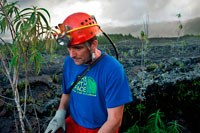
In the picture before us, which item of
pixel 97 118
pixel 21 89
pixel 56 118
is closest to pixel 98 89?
pixel 97 118

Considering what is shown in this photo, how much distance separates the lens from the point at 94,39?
1.46 metres

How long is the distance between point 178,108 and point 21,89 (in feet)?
8.81

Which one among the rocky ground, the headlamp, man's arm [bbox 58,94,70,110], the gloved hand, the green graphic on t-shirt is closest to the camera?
the headlamp

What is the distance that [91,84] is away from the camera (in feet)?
5.11

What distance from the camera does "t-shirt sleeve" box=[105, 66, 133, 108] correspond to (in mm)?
1390

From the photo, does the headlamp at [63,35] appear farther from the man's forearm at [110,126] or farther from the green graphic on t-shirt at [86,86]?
the man's forearm at [110,126]

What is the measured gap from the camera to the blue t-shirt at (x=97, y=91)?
1.40 metres

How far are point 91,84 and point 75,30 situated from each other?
20.1 inches

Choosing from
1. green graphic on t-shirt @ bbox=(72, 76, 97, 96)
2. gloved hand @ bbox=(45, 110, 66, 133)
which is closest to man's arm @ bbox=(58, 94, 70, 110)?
gloved hand @ bbox=(45, 110, 66, 133)

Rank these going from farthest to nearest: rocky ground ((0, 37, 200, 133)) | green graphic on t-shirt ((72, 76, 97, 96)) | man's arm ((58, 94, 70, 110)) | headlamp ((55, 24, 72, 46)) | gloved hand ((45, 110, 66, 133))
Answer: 1. rocky ground ((0, 37, 200, 133))
2. man's arm ((58, 94, 70, 110))
3. gloved hand ((45, 110, 66, 133))
4. green graphic on t-shirt ((72, 76, 97, 96))
5. headlamp ((55, 24, 72, 46))

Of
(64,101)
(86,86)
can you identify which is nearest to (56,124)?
(64,101)

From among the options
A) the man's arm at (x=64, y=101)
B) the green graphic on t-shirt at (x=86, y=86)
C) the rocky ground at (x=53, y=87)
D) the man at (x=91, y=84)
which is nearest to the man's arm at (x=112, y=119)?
the man at (x=91, y=84)

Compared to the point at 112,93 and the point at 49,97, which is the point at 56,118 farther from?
the point at 49,97

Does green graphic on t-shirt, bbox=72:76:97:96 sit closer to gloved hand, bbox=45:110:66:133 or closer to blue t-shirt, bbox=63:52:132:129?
blue t-shirt, bbox=63:52:132:129
